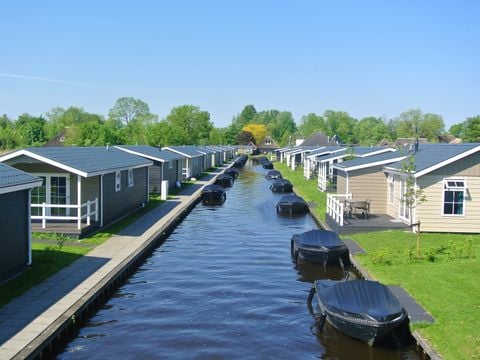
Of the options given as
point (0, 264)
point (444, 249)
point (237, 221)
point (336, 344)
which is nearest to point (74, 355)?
point (0, 264)

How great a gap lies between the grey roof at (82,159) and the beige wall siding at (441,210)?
47.6 feet

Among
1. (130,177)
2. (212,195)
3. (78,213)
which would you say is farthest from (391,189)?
(78,213)

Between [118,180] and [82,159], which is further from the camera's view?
[118,180]

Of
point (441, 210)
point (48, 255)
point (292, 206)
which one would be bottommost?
point (48, 255)

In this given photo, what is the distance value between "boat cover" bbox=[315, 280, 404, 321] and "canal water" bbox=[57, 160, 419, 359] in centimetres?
90

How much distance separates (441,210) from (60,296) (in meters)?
17.0

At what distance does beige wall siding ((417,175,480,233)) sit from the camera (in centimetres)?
2455

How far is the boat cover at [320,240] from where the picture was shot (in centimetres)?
2116

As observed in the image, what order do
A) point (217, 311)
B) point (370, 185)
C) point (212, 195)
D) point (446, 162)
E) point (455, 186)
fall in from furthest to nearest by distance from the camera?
point (212, 195)
point (370, 185)
point (455, 186)
point (446, 162)
point (217, 311)

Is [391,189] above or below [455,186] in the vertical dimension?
below

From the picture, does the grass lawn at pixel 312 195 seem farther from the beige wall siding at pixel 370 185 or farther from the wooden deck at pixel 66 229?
the wooden deck at pixel 66 229

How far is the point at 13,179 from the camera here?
1658 cm

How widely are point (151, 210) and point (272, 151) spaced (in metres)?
151

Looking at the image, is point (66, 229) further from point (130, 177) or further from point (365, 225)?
point (365, 225)
